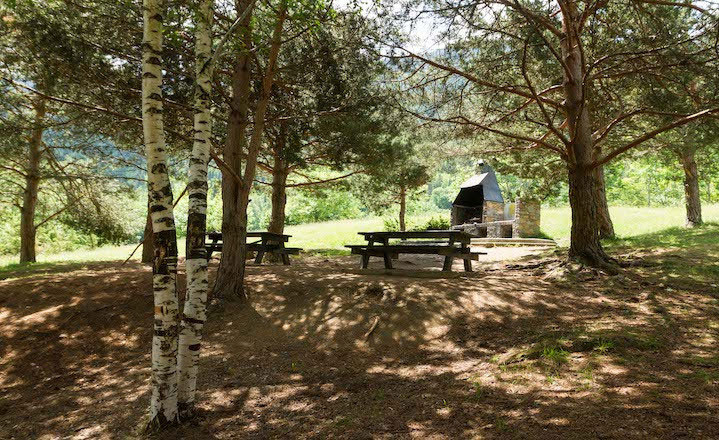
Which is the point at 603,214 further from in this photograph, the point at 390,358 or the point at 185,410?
the point at 185,410

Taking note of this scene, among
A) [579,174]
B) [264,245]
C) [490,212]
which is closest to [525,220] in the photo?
[490,212]

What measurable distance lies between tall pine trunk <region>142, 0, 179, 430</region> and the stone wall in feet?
58.1

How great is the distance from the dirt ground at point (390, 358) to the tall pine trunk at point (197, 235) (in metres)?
0.44

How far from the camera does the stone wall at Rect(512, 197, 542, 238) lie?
61.3 ft

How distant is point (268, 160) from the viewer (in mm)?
12859

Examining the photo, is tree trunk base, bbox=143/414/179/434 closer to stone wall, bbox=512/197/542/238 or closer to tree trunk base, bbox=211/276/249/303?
tree trunk base, bbox=211/276/249/303

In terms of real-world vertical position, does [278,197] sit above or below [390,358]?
above

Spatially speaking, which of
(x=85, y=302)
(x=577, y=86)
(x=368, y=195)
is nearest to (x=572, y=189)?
(x=577, y=86)

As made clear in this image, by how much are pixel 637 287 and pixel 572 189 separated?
206 centimetres

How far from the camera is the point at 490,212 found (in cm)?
2155

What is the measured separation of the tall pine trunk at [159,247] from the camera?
326cm

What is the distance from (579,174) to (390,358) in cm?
506

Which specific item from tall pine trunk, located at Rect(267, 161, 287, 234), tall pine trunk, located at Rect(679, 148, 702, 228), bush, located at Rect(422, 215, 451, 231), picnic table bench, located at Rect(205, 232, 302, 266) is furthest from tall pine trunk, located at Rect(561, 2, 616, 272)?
bush, located at Rect(422, 215, 451, 231)

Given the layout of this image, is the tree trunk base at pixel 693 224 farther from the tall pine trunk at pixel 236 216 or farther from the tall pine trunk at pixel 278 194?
the tall pine trunk at pixel 236 216
